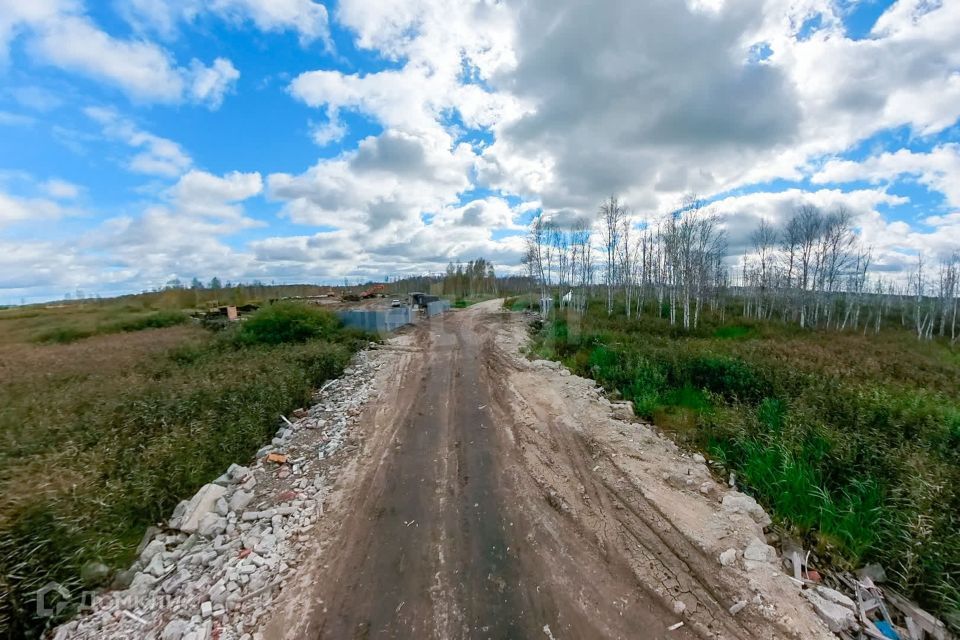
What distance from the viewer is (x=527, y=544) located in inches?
166

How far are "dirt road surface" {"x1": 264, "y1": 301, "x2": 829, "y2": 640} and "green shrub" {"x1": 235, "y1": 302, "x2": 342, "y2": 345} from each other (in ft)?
30.0

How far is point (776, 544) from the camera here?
431 centimetres

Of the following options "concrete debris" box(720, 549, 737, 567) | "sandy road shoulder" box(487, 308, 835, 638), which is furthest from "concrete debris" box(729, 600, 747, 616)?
"concrete debris" box(720, 549, 737, 567)

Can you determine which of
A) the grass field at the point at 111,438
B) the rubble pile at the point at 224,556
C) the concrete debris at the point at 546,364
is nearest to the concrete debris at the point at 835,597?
the rubble pile at the point at 224,556

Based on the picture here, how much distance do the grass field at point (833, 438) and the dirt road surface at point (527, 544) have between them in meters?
0.90

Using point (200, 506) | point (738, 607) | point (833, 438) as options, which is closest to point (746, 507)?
point (738, 607)

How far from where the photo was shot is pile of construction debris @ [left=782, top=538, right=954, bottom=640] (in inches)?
127

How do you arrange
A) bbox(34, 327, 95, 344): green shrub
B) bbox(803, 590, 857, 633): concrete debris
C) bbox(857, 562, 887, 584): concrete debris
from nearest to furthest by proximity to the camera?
1. bbox(803, 590, 857, 633): concrete debris
2. bbox(857, 562, 887, 584): concrete debris
3. bbox(34, 327, 95, 344): green shrub

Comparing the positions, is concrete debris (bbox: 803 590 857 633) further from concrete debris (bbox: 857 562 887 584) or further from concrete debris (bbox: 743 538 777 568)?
concrete debris (bbox: 857 562 887 584)

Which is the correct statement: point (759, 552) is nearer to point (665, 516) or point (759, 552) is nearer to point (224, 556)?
point (665, 516)

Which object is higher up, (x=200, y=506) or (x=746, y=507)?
(x=200, y=506)

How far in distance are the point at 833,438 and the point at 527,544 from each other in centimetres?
538

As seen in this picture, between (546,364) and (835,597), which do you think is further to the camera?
(546,364)

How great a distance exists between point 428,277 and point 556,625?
245 ft
